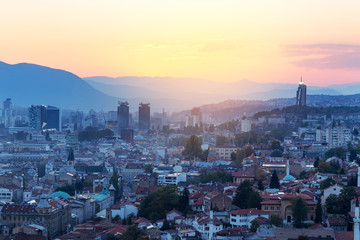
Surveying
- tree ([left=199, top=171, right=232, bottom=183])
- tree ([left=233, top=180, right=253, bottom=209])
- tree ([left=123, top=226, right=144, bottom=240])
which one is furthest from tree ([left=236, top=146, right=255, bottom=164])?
tree ([left=123, top=226, right=144, bottom=240])

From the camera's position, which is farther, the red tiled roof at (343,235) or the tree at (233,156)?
the tree at (233,156)

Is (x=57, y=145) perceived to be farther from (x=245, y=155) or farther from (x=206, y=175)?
(x=206, y=175)

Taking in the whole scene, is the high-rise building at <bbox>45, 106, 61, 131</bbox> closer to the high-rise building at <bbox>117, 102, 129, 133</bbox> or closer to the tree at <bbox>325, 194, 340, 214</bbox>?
the high-rise building at <bbox>117, 102, 129, 133</bbox>

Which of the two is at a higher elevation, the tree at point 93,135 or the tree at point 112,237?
the tree at point 93,135

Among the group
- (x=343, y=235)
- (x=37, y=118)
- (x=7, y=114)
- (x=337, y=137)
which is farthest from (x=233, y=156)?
(x=7, y=114)

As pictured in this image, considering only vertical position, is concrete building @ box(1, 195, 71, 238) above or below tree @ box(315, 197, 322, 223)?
below

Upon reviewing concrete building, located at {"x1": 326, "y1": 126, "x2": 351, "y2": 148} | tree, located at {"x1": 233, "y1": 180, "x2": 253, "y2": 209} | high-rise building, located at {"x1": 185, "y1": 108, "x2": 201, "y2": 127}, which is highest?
high-rise building, located at {"x1": 185, "y1": 108, "x2": 201, "y2": 127}

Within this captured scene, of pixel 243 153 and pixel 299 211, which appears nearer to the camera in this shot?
pixel 299 211

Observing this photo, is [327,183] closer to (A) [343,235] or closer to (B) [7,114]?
(A) [343,235]

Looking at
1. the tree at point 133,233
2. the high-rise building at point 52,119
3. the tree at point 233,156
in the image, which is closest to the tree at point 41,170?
the tree at point 233,156

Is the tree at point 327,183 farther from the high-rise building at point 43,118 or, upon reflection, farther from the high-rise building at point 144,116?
the high-rise building at point 144,116

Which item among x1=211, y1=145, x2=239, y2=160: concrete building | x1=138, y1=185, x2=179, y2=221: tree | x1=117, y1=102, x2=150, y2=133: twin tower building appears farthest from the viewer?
x1=117, y1=102, x2=150, y2=133: twin tower building

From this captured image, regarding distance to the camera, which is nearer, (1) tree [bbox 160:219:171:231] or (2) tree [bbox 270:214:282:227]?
(2) tree [bbox 270:214:282:227]

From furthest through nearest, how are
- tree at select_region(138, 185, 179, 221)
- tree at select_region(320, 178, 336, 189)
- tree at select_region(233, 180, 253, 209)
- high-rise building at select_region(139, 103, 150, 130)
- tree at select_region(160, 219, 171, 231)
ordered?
high-rise building at select_region(139, 103, 150, 130) → tree at select_region(138, 185, 179, 221) → tree at select_region(320, 178, 336, 189) → tree at select_region(233, 180, 253, 209) → tree at select_region(160, 219, 171, 231)
